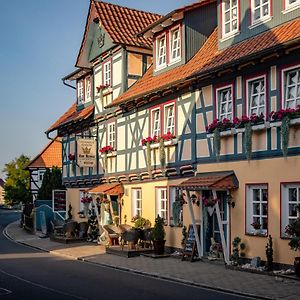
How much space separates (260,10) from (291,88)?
3.12 meters

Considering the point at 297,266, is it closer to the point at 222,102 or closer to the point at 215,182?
the point at 215,182

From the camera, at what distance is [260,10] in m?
17.0

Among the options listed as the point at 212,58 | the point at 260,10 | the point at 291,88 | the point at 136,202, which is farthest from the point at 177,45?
the point at 291,88

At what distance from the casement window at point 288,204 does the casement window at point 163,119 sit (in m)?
5.82

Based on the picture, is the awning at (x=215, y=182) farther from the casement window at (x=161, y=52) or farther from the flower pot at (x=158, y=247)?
the casement window at (x=161, y=52)

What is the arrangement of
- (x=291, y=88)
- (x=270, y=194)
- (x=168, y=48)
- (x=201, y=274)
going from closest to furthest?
1. (x=291, y=88)
2. (x=201, y=274)
3. (x=270, y=194)
4. (x=168, y=48)

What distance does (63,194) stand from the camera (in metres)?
32.3

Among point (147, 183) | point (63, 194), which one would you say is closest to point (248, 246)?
→ point (147, 183)

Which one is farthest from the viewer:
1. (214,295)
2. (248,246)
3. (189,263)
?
(189,263)

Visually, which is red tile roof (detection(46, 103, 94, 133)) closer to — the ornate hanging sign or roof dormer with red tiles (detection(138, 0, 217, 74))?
the ornate hanging sign

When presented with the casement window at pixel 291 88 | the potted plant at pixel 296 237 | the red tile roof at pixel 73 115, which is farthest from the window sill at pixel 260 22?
the red tile roof at pixel 73 115

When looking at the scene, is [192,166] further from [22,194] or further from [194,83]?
[22,194]

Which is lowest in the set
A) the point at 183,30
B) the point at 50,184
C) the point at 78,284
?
the point at 78,284

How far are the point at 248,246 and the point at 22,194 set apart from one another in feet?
205
